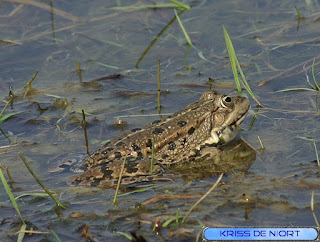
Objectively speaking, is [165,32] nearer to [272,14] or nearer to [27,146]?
[272,14]

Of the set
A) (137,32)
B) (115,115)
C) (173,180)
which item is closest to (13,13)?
(137,32)

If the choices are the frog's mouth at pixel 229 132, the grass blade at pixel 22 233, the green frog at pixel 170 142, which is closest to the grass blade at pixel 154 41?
the green frog at pixel 170 142

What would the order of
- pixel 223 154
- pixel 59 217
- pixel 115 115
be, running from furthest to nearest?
pixel 115 115
pixel 223 154
pixel 59 217

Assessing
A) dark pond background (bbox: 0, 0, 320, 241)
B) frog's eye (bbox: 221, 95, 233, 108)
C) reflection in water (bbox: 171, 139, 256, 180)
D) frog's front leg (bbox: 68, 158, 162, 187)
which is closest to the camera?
dark pond background (bbox: 0, 0, 320, 241)

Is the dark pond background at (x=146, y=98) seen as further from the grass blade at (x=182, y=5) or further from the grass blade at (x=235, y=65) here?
the grass blade at (x=235, y=65)

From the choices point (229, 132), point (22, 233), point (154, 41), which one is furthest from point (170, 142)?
point (154, 41)

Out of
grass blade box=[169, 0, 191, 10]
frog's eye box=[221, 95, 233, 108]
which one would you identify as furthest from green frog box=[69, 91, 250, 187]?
grass blade box=[169, 0, 191, 10]

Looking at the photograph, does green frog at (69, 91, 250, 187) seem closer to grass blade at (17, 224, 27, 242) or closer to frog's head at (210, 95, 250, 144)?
frog's head at (210, 95, 250, 144)
